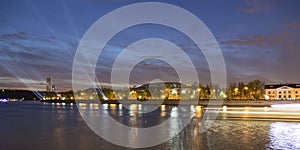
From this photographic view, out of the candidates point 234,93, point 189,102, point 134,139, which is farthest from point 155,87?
point 134,139

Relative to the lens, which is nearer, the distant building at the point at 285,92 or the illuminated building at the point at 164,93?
the distant building at the point at 285,92

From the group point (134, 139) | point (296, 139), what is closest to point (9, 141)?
point (134, 139)

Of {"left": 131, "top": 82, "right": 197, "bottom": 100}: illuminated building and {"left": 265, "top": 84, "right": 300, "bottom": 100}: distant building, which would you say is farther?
{"left": 131, "top": 82, "right": 197, "bottom": 100}: illuminated building

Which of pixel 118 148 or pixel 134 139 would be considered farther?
pixel 134 139

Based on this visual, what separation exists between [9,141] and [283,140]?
1285 centimetres

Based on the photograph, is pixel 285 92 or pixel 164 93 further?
pixel 164 93

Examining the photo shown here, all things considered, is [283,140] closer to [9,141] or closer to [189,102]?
[9,141]

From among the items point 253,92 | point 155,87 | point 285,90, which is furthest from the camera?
point 155,87

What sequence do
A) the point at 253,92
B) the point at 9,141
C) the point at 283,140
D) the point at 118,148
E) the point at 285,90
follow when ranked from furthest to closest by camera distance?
1. the point at 285,90
2. the point at 253,92
3. the point at 9,141
4. the point at 283,140
5. the point at 118,148

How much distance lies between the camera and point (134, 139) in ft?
49.1

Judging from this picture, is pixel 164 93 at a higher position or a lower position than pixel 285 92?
higher

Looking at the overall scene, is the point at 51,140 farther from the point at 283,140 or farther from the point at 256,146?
the point at 283,140

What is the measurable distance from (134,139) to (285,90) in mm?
133217

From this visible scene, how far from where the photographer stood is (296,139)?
14.5 metres
